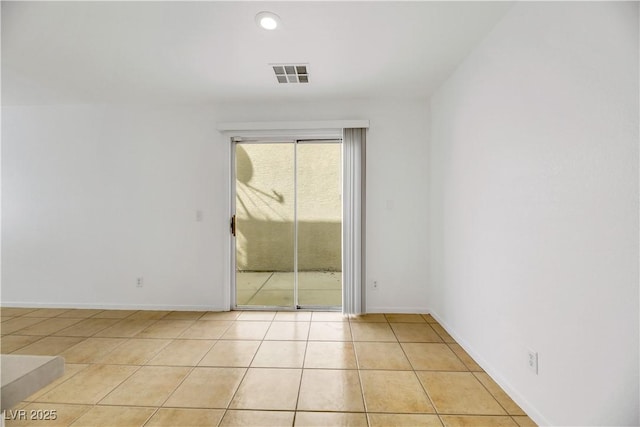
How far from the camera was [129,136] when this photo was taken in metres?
3.69

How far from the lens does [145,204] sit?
12.1 ft

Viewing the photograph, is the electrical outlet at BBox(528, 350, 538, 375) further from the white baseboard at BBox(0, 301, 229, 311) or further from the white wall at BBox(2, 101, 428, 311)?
the white baseboard at BBox(0, 301, 229, 311)

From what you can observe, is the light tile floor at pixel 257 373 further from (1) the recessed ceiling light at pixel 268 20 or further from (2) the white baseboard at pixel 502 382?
(1) the recessed ceiling light at pixel 268 20

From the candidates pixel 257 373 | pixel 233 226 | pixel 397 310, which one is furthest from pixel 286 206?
pixel 257 373

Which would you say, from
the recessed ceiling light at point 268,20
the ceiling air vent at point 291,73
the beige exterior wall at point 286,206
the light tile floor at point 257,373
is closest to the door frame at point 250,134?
the beige exterior wall at point 286,206

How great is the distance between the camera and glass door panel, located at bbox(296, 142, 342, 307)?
3.79 meters

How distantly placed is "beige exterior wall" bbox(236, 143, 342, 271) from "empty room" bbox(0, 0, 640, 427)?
0.10ft

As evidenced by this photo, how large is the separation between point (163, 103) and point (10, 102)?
1.85 metres

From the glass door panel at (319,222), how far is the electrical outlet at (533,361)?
221 cm

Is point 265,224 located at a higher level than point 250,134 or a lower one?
lower

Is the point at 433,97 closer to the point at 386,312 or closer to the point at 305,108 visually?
the point at 305,108

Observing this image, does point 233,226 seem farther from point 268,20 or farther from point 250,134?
point 268,20

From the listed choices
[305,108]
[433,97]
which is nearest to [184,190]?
[305,108]

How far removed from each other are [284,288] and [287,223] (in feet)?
3.28
